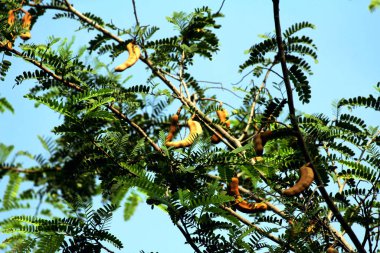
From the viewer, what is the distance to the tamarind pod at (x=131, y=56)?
371 centimetres

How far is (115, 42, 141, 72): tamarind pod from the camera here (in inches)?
146

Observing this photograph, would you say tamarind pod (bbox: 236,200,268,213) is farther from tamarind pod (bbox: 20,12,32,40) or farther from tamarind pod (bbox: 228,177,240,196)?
tamarind pod (bbox: 20,12,32,40)

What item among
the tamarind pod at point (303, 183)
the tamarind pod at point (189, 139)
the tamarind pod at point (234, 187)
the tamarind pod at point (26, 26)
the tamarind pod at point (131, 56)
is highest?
the tamarind pod at point (26, 26)

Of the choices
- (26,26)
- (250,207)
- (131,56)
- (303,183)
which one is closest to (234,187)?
(250,207)

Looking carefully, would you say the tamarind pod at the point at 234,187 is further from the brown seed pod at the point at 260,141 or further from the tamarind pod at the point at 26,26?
the tamarind pod at the point at 26,26

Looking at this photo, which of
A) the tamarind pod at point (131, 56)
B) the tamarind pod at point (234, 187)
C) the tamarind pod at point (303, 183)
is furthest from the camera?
the tamarind pod at point (131, 56)

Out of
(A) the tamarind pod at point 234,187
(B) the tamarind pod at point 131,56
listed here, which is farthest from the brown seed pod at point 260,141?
(B) the tamarind pod at point 131,56

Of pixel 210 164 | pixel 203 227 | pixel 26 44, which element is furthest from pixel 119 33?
pixel 203 227

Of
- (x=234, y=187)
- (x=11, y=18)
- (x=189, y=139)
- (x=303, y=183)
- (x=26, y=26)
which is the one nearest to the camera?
(x=303, y=183)

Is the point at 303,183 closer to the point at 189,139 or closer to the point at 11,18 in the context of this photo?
the point at 189,139

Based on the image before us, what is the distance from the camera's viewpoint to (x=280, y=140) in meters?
3.90

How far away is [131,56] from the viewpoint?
3934mm

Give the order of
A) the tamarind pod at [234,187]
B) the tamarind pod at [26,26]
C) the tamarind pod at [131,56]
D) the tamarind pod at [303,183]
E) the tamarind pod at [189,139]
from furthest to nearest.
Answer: the tamarind pod at [26,26] → the tamarind pod at [131,56] → the tamarind pod at [189,139] → the tamarind pod at [234,187] → the tamarind pod at [303,183]

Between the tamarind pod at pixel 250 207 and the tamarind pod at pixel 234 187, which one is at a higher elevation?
the tamarind pod at pixel 234 187
